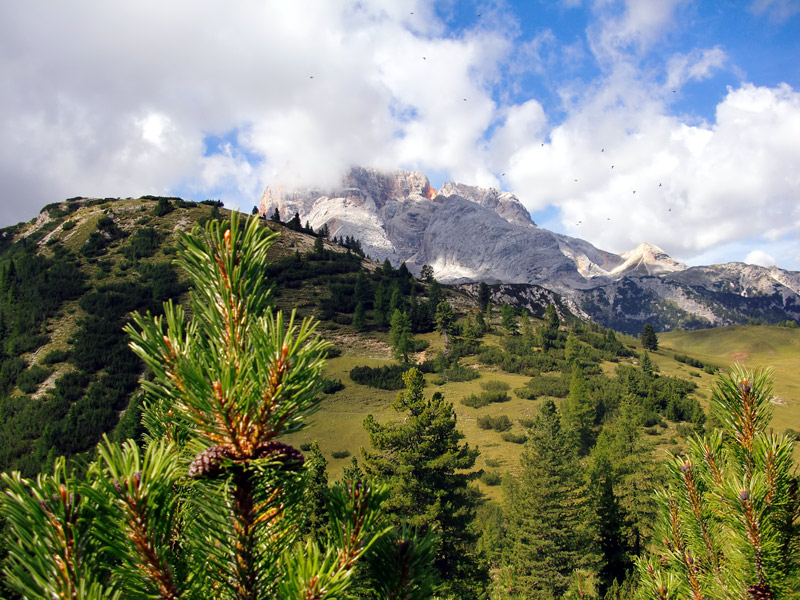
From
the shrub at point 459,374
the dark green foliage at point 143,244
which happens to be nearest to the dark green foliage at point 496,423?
the shrub at point 459,374

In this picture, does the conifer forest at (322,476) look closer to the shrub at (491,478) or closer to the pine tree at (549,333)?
the shrub at (491,478)

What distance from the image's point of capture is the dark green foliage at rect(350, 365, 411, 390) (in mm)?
48500

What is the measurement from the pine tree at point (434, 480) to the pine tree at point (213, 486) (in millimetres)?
13857

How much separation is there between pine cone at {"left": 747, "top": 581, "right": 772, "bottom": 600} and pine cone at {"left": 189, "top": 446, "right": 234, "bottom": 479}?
9.19 ft

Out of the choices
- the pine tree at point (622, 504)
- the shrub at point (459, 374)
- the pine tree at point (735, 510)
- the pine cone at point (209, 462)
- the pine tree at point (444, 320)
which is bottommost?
the pine tree at point (622, 504)

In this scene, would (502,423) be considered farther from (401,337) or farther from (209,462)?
(209,462)

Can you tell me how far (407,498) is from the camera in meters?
14.4

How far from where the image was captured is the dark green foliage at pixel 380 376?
4850 cm

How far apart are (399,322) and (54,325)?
44.8 m

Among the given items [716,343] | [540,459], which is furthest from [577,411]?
[716,343]

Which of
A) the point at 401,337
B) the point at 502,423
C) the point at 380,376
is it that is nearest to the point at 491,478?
the point at 502,423

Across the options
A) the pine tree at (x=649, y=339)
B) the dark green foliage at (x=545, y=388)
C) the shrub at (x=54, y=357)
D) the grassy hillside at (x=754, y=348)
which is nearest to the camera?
the dark green foliage at (x=545, y=388)

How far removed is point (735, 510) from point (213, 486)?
2604 mm

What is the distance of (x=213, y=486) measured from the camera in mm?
1240
